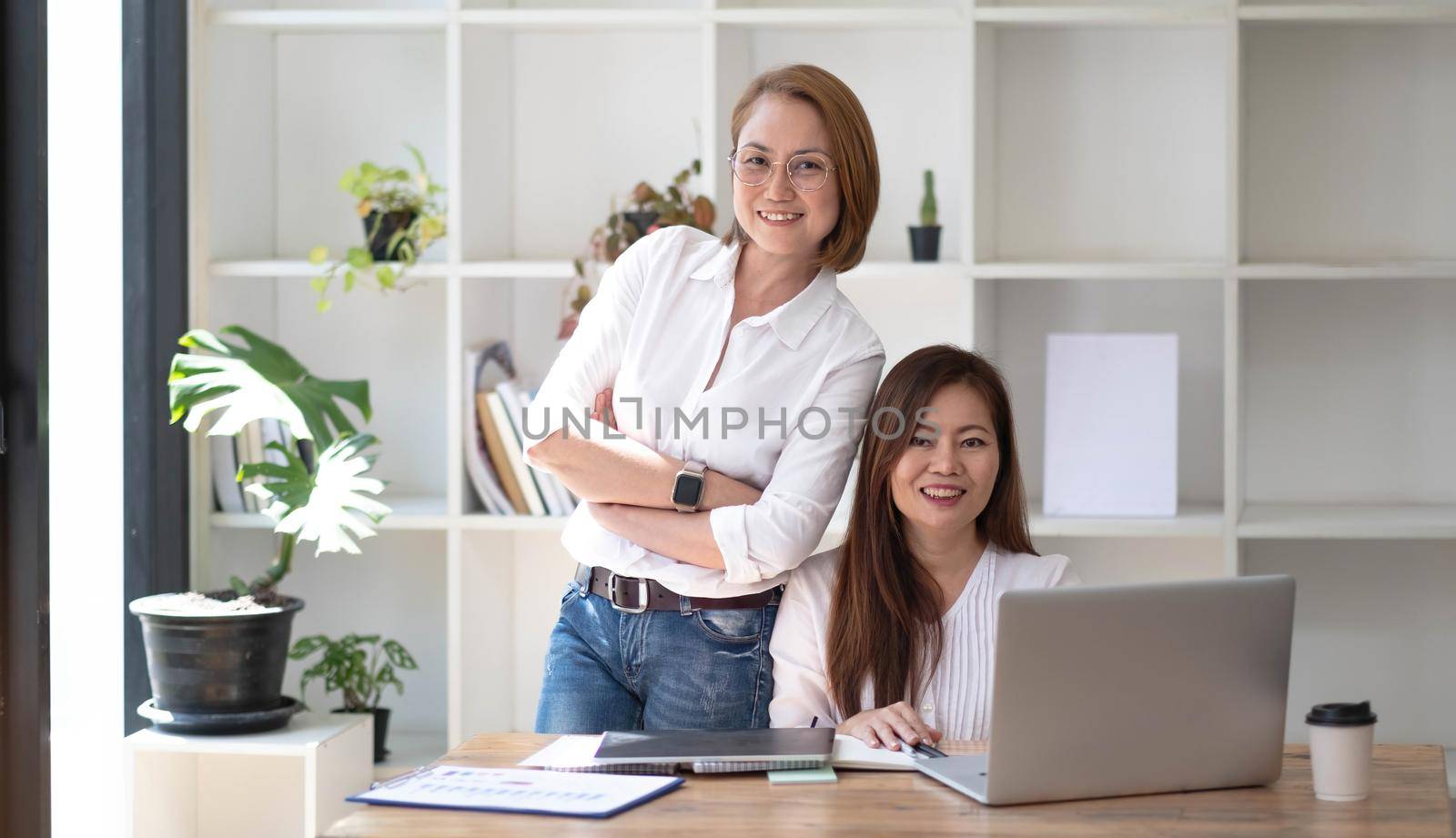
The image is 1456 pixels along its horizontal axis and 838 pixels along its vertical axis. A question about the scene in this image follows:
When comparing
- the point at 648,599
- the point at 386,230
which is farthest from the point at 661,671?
the point at 386,230

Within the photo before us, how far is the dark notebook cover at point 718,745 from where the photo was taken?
1530 mm

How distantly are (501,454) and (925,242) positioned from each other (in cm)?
98

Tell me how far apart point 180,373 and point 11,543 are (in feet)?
1.39

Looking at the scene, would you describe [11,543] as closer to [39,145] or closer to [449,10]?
[39,145]

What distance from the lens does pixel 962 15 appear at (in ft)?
9.25

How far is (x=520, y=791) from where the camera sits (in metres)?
1.46

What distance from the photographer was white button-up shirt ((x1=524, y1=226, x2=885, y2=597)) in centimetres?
192

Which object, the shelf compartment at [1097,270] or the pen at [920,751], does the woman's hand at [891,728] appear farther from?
the shelf compartment at [1097,270]

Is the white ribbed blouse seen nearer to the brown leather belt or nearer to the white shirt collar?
the brown leather belt

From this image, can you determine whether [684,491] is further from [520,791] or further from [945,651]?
[520,791]

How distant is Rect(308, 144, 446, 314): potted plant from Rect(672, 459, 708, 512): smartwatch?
4.04ft

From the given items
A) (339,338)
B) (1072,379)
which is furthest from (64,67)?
Answer: (1072,379)

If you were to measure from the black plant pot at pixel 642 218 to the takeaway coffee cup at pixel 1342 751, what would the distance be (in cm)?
178

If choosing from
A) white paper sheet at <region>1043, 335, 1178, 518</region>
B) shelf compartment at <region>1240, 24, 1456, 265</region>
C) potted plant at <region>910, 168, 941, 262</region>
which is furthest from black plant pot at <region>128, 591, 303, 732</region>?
shelf compartment at <region>1240, 24, 1456, 265</region>
